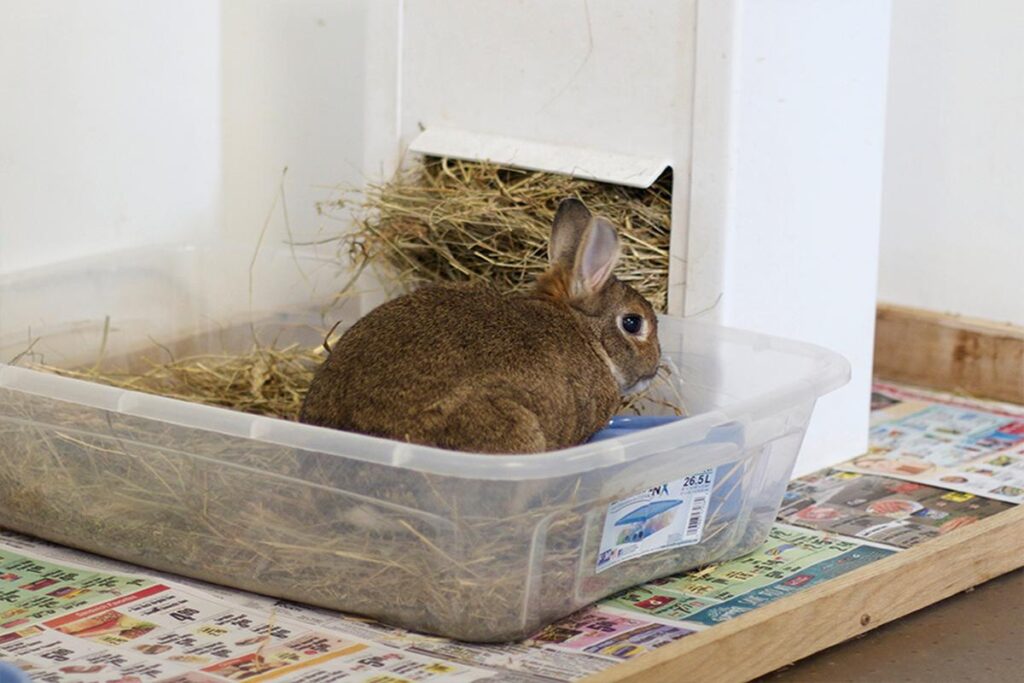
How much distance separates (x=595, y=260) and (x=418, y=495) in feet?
1.74

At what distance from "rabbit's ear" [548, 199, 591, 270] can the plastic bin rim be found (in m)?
0.34

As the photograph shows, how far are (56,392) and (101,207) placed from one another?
97 cm

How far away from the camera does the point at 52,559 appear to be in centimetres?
243

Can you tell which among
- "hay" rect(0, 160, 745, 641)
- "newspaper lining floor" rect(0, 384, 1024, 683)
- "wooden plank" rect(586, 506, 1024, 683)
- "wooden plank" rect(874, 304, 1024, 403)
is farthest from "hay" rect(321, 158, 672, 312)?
"wooden plank" rect(874, 304, 1024, 403)

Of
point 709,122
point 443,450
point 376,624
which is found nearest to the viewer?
point 443,450

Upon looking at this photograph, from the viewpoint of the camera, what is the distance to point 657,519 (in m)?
2.29

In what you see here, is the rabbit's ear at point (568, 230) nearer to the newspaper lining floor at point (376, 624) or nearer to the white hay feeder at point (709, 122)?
the white hay feeder at point (709, 122)

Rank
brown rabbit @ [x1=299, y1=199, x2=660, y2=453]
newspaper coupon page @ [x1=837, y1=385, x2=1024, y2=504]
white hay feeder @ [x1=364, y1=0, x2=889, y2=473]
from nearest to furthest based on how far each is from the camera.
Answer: brown rabbit @ [x1=299, y1=199, x2=660, y2=453] → white hay feeder @ [x1=364, y1=0, x2=889, y2=473] → newspaper coupon page @ [x1=837, y1=385, x2=1024, y2=504]

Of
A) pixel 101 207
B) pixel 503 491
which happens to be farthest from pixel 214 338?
pixel 503 491

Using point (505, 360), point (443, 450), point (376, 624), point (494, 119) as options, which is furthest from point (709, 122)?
point (376, 624)

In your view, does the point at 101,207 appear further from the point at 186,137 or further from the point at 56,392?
the point at 56,392

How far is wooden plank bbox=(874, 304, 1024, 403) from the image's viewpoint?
3.31 metres

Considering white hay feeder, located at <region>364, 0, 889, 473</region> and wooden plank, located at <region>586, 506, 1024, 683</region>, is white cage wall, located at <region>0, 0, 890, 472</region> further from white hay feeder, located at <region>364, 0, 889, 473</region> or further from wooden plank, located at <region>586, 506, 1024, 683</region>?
wooden plank, located at <region>586, 506, 1024, 683</region>

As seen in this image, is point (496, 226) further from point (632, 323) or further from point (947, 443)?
point (947, 443)
